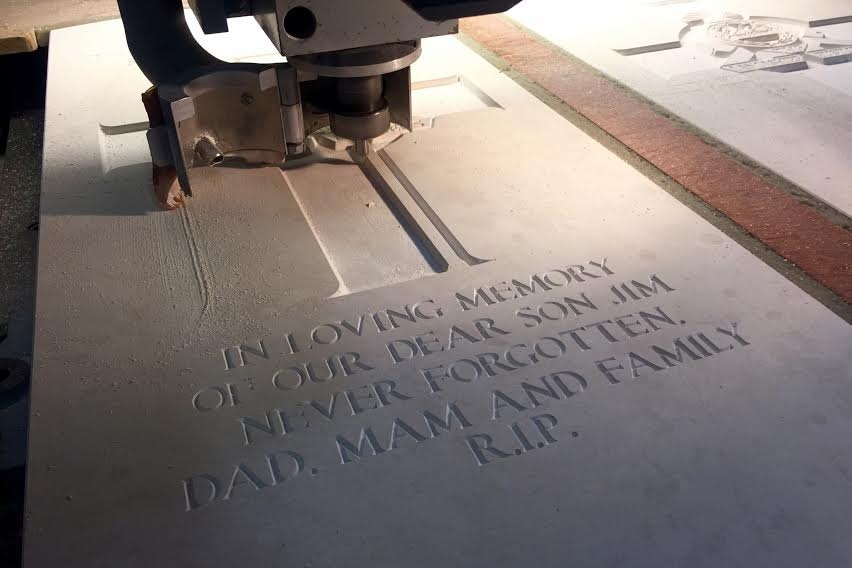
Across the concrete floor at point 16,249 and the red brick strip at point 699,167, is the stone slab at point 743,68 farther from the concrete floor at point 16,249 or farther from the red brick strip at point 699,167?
the concrete floor at point 16,249

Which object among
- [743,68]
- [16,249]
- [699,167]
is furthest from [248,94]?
[743,68]

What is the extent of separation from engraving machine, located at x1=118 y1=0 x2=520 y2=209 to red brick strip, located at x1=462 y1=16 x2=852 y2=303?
581 mm

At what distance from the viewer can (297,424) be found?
1.08 m

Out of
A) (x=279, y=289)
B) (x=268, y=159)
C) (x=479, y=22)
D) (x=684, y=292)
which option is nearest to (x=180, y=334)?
(x=279, y=289)

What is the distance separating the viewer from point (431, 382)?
44.8 inches

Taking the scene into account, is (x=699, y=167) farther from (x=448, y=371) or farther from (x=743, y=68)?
(x=448, y=371)

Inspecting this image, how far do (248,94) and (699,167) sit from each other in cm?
96

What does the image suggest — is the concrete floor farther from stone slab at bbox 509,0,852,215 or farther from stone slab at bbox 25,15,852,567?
stone slab at bbox 509,0,852,215

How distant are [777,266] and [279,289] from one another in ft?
2.86

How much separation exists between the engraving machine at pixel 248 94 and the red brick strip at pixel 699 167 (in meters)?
0.58

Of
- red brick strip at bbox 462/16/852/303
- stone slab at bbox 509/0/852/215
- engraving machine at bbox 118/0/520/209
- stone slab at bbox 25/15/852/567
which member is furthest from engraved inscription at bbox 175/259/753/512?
stone slab at bbox 509/0/852/215

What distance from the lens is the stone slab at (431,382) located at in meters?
0.93

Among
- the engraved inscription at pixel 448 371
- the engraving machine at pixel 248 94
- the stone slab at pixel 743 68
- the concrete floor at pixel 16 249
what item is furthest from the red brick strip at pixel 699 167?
the concrete floor at pixel 16 249


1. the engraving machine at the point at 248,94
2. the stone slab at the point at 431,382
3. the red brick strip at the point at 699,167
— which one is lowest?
the stone slab at the point at 431,382
